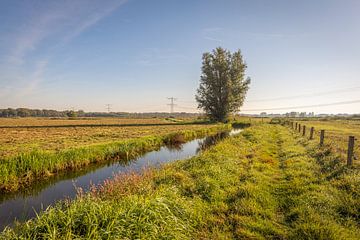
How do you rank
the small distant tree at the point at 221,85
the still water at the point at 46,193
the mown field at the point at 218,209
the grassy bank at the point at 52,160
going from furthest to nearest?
1. the small distant tree at the point at 221,85
2. the grassy bank at the point at 52,160
3. the still water at the point at 46,193
4. the mown field at the point at 218,209

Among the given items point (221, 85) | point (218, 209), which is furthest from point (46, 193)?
point (221, 85)

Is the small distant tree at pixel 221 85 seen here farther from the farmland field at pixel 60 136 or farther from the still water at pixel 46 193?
the still water at pixel 46 193

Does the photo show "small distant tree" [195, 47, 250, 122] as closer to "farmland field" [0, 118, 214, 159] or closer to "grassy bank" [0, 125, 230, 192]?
"farmland field" [0, 118, 214, 159]

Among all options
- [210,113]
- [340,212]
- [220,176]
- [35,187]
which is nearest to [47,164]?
[35,187]

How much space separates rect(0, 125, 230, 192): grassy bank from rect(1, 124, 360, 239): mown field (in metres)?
6.57

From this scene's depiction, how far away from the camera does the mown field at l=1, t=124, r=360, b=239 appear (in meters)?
4.48

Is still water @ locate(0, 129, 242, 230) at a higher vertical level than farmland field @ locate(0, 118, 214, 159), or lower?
lower

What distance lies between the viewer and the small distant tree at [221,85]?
52.9 m

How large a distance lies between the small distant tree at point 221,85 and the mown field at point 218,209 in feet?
142

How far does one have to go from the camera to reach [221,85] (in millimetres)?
53125

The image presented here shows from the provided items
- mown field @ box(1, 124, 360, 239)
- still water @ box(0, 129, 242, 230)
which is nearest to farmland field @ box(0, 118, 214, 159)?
still water @ box(0, 129, 242, 230)

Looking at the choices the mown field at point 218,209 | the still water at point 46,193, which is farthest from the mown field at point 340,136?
the still water at point 46,193

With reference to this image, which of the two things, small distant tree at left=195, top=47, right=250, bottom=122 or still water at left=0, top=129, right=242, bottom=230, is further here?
small distant tree at left=195, top=47, right=250, bottom=122

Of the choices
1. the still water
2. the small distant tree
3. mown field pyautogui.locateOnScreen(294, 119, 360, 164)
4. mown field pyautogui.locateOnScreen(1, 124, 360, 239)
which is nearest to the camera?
mown field pyautogui.locateOnScreen(1, 124, 360, 239)
